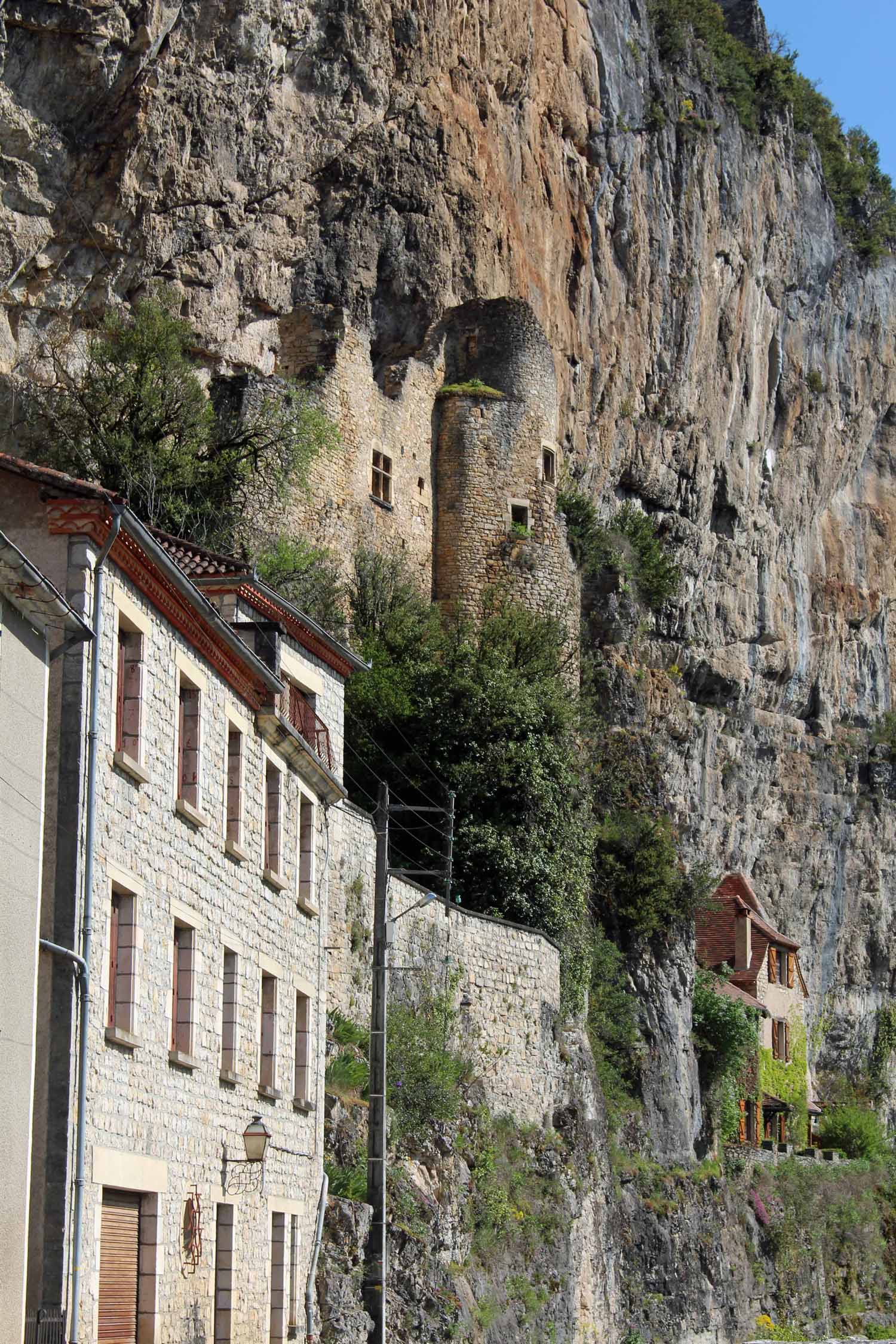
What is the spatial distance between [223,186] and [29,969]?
92.3 feet

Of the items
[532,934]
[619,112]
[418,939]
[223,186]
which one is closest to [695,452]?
[619,112]

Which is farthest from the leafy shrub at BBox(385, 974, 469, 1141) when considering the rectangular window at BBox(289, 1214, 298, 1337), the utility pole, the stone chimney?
the stone chimney

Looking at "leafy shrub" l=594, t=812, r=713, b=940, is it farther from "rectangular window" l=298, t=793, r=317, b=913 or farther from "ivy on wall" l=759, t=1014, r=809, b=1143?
"rectangular window" l=298, t=793, r=317, b=913

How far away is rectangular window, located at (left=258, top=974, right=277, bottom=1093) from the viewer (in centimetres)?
2453

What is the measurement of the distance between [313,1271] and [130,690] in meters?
9.20

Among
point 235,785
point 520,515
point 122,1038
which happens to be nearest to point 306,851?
point 235,785

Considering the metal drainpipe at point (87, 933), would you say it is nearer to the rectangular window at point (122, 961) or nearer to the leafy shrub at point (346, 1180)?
the rectangular window at point (122, 961)

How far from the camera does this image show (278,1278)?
24.0 m

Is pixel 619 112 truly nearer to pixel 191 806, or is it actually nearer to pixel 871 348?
pixel 871 348

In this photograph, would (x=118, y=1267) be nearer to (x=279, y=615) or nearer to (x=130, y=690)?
(x=130, y=690)

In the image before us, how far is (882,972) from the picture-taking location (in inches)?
2724

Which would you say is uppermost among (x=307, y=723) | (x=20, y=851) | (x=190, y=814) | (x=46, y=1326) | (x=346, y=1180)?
(x=307, y=723)

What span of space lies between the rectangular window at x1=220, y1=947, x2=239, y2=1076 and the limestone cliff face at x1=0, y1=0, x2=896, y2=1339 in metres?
17.7

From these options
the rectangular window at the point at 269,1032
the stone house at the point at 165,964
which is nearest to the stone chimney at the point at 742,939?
the stone house at the point at 165,964
